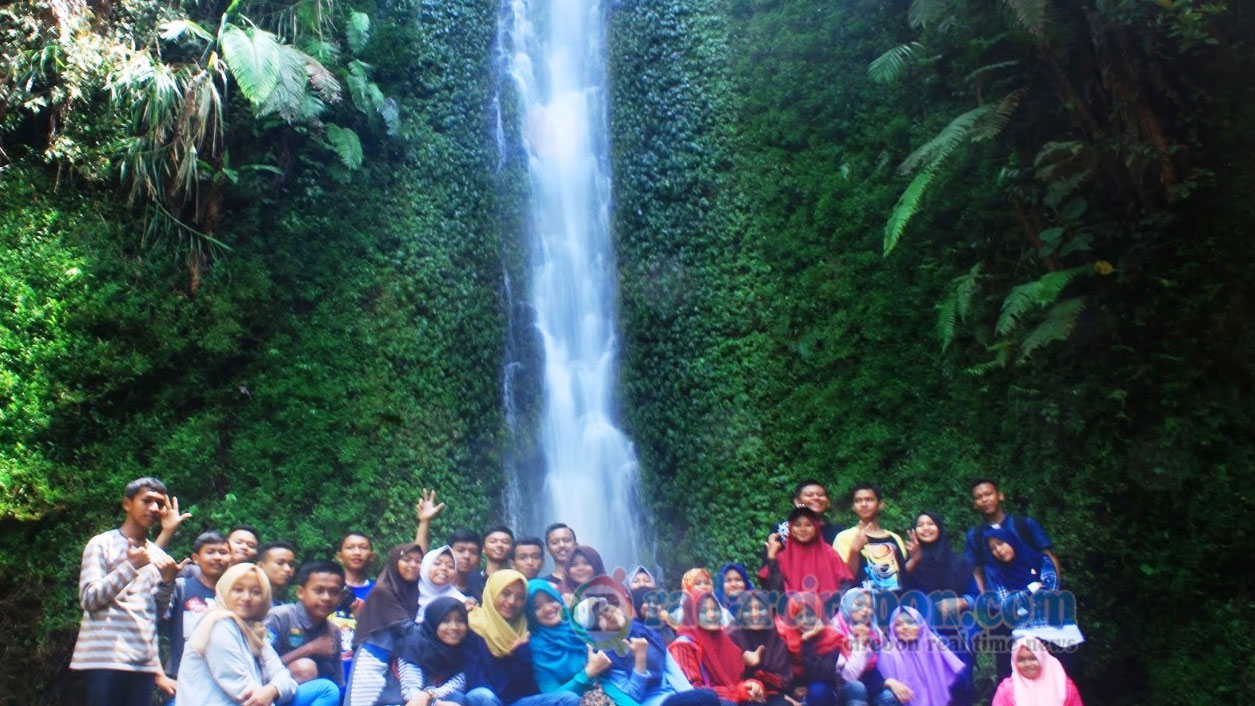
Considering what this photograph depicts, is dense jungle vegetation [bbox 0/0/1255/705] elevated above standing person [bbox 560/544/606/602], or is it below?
above

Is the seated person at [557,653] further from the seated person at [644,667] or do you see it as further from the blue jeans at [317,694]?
the blue jeans at [317,694]

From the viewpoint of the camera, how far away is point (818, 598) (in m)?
5.61

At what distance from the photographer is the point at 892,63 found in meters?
8.93

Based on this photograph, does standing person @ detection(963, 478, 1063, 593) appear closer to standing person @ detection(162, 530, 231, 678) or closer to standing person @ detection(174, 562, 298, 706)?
standing person @ detection(174, 562, 298, 706)

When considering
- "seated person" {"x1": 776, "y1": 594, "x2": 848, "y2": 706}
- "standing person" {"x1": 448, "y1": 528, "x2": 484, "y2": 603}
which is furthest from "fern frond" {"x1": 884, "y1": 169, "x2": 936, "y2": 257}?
"standing person" {"x1": 448, "y1": 528, "x2": 484, "y2": 603}

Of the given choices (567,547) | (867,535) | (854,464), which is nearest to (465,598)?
(567,547)

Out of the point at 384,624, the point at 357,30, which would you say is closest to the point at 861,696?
the point at 384,624

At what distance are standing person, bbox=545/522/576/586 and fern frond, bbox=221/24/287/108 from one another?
4.38 metres

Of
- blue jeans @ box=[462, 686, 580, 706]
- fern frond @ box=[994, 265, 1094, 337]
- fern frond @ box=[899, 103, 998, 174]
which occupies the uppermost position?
fern frond @ box=[899, 103, 998, 174]

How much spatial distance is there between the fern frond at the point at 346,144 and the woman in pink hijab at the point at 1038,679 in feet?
23.4

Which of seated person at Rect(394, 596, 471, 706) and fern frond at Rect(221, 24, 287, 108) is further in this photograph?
fern frond at Rect(221, 24, 287, 108)

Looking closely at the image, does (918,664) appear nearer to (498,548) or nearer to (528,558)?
(528,558)

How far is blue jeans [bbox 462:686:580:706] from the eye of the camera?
508cm

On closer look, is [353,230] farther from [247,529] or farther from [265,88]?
[247,529]
